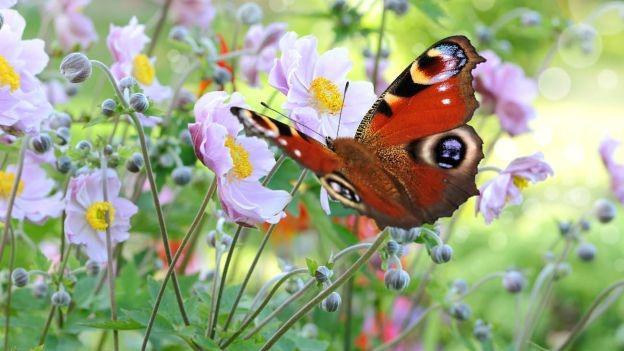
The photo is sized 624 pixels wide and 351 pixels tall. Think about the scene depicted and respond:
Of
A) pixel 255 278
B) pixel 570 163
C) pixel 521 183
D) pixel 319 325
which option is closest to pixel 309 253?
pixel 255 278

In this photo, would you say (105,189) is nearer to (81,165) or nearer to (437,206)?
(81,165)

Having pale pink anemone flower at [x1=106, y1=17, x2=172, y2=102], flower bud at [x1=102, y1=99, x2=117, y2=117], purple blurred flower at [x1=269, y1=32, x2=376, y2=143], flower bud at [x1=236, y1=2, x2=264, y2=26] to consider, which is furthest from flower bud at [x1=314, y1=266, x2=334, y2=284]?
flower bud at [x1=236, y1=2, x2=264, y2=26]

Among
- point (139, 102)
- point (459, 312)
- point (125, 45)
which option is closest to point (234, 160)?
point (139, 102)

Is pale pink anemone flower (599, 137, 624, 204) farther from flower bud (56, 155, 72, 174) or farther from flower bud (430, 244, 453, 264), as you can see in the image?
flower bud (56, 155, 72, 174)

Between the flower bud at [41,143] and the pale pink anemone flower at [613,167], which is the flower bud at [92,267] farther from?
the pale pink anemone flower at [613,167]

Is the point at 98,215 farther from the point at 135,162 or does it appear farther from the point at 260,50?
the point at 260,50
